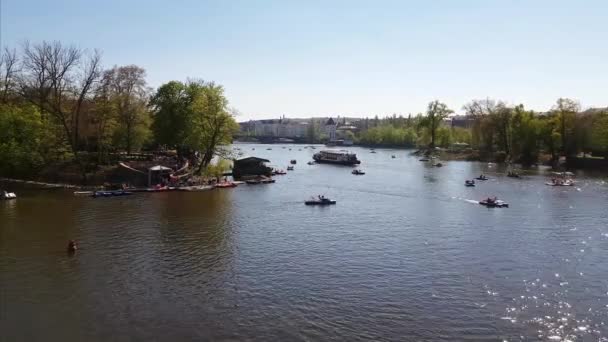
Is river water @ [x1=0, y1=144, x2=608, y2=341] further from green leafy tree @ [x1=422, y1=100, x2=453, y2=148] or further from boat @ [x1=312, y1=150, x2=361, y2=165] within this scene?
green leafy tree @ [x1=422, y1=100, x2=453, y2=148]

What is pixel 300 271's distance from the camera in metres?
35.7

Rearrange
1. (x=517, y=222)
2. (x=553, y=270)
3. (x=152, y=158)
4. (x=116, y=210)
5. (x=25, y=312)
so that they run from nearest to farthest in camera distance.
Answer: (x=25, y=312) < (x=553, y=270) < (x=517, y=222) < (x=116, y=210) < (x=152, y=158)

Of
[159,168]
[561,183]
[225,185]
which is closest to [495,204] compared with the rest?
[561,183]

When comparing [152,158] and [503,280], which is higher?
[152,158]

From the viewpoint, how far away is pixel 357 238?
151 ft

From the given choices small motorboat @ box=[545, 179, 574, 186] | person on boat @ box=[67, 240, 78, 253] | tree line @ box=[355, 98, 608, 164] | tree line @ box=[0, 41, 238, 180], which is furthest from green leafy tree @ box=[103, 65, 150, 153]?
tree line @ box=[355, 98, 608, 164]

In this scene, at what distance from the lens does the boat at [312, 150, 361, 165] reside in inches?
5394

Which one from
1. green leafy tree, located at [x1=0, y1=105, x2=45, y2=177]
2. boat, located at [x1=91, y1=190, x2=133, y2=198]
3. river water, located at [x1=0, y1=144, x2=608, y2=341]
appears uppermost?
green leafy tree, located at [x1=0, y1=105, x2=45, y2=177]

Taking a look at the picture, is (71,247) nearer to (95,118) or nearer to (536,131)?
(95,118)

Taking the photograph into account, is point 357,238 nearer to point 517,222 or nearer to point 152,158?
point 517,222

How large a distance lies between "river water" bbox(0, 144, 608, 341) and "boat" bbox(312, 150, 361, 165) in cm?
7251

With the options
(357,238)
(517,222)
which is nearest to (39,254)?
(357,238)

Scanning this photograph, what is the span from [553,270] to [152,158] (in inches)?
2632

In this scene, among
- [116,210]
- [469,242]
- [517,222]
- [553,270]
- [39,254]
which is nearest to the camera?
[553,270]
